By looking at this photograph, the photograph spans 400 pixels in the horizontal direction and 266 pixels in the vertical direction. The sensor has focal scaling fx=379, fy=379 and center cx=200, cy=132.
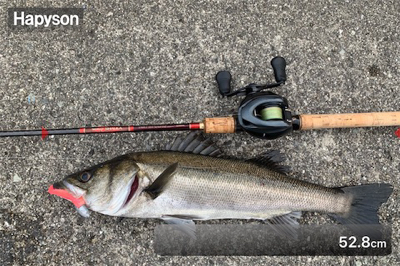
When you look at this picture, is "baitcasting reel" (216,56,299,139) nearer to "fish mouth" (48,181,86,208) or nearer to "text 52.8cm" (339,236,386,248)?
"text 52.8cm" (339,236,386,248)

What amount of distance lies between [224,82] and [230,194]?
88cm

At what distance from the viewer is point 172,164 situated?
2734 millimetres

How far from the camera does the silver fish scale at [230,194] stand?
2744 millimetres

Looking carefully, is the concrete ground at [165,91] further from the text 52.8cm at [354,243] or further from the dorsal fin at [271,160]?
the dorsal fin at [271,160]

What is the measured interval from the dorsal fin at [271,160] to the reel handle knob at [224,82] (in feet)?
1.86

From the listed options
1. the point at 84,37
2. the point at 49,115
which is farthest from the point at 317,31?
the point at 49,115

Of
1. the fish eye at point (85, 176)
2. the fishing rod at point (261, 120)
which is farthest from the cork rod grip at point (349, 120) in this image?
the fish eye at point (85, 176)

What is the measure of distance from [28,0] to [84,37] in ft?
2.05

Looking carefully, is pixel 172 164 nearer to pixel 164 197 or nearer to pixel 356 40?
pixel 164 197

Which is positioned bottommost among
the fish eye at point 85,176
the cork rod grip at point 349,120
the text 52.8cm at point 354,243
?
the text 52.8cm at point 354,243

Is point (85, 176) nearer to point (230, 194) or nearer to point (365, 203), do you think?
point (230, 194)

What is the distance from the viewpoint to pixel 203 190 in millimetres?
2752

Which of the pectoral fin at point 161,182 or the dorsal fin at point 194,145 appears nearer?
the pectoral fin at point 161,182

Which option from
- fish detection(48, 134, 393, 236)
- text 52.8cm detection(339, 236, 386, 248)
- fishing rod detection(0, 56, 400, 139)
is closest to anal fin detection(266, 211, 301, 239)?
fish detection(48, 134, 393, 236)
